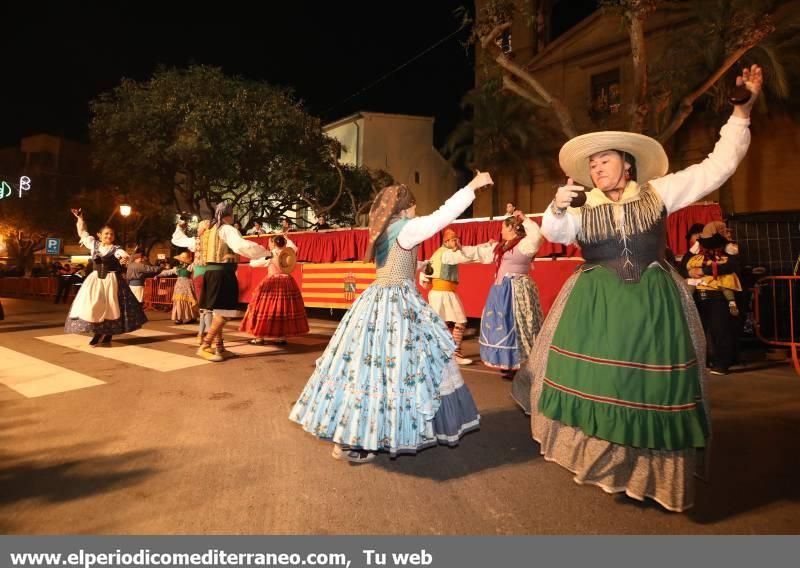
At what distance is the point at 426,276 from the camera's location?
7.54 m

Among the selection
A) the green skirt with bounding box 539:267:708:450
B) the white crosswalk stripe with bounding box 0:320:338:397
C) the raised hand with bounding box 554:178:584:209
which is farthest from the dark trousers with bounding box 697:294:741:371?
the white crosswalk stripe with bounding box 0:320:338:397

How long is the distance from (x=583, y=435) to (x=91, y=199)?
150ft

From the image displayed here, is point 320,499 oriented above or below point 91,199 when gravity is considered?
below

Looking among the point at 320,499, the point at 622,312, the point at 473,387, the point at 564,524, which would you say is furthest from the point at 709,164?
the point at 473,387

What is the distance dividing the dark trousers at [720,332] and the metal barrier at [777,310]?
0.85 m

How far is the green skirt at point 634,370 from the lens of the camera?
2.53 meters

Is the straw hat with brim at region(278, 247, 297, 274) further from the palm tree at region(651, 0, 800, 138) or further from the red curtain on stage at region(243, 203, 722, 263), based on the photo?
the palm tree at region(651, 0, 800, 138)

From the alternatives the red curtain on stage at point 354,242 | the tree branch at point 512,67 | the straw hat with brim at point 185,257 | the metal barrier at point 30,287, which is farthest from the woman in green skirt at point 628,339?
the metal barrier at point 30,287

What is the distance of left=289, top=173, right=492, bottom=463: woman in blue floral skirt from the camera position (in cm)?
304

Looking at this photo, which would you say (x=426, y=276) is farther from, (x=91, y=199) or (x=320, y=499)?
(x=91, y=199)

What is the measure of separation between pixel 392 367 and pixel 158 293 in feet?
51.3

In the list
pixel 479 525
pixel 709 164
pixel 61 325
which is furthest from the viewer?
pixel 61 325

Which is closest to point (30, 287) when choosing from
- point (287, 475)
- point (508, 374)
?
point (508, 374)

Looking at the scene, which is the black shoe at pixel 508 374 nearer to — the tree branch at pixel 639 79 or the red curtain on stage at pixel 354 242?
the red curtain on stage at pixel 354 242
